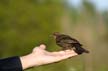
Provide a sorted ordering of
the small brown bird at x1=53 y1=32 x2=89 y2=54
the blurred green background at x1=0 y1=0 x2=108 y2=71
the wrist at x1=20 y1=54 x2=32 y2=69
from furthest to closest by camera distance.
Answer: the blurred green background at x1=0 y1=0 x2=108 y2=71 < the small brown bird at x1=53 y1=32 x2=89 y2=54 < the wrist at x1=20 y1=54 x2=32 y2=69

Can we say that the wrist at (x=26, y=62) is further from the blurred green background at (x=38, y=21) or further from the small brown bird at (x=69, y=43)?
the blurred green background at (x=38, y=21)

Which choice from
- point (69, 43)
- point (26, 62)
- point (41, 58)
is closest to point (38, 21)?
point (69, 43)

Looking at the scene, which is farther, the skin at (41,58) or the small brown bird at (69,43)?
the small brown bird at (69,43)

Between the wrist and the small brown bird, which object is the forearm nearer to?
the wrist

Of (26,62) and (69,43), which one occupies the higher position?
(69,43)

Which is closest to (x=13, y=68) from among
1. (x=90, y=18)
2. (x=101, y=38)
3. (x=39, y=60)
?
(x=39, y=60)

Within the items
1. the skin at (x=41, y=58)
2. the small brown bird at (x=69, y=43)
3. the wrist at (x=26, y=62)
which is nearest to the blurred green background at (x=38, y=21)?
the small brown bird at (x=69, y=43)

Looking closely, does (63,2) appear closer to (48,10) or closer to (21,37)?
(48,10)

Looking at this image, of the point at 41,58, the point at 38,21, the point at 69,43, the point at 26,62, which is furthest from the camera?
the point at 38,21

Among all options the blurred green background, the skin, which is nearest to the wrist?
the skin

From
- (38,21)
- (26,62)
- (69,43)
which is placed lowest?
(26,62)

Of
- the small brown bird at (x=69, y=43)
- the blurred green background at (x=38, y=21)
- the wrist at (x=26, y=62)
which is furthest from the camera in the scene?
the blurred green background at (x=38, y=21)

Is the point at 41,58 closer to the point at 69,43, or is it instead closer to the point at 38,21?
the point at 69,43
